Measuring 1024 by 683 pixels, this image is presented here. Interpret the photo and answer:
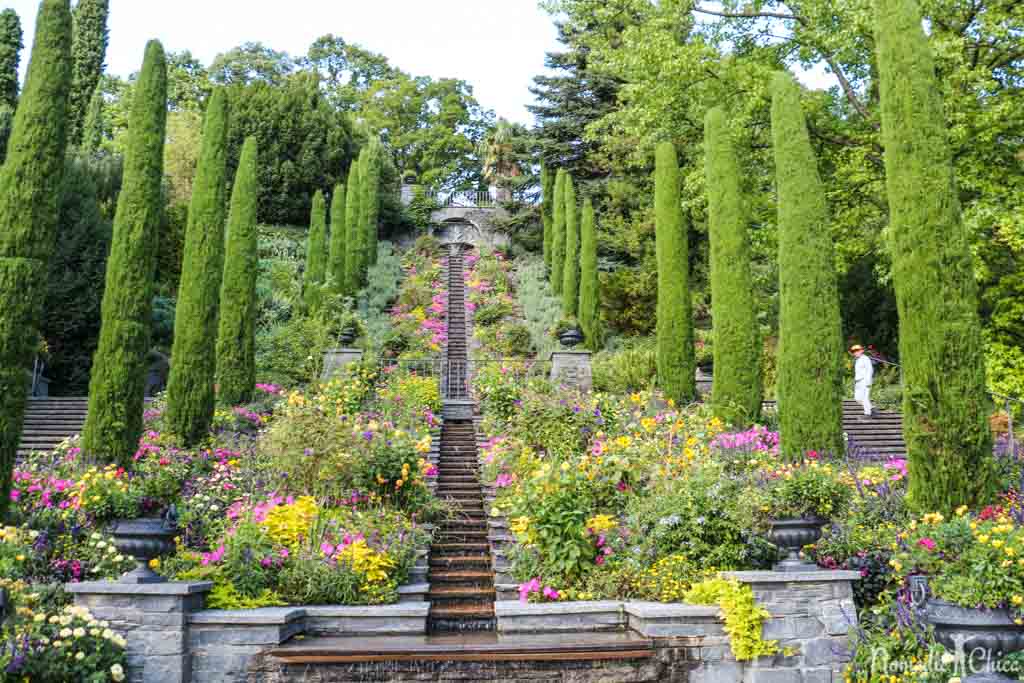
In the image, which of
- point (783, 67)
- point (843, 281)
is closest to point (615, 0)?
point (783, 67)

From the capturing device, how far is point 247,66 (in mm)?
38438

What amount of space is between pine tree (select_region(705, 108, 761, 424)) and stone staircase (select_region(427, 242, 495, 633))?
156 inches

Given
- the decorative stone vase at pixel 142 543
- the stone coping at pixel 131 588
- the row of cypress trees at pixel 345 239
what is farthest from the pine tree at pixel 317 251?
the stone coping at pixel 131 588

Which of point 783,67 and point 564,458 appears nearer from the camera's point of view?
point 564,458

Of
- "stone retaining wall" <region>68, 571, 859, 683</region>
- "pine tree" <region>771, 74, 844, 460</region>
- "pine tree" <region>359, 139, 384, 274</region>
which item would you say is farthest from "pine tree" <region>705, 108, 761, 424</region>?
"pine tree" <region>359, 139, 384, 274</region>

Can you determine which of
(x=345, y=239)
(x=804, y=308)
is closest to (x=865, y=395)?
(x=804, y=308)

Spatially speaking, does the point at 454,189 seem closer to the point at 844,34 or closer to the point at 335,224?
the point at 335,224

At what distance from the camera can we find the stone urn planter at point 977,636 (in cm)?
432

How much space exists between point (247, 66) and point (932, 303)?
125 feet

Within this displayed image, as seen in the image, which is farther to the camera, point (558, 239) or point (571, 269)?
point (558, 239)

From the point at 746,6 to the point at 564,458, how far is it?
10920 mm

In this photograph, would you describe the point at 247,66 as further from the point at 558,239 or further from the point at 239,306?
the point at 239,306

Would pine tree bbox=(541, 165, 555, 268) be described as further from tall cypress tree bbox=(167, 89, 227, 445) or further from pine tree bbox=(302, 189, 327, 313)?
tall cypress tree bbox=(167, 89, 227, 445)

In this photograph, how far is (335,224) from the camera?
81.4 ft
